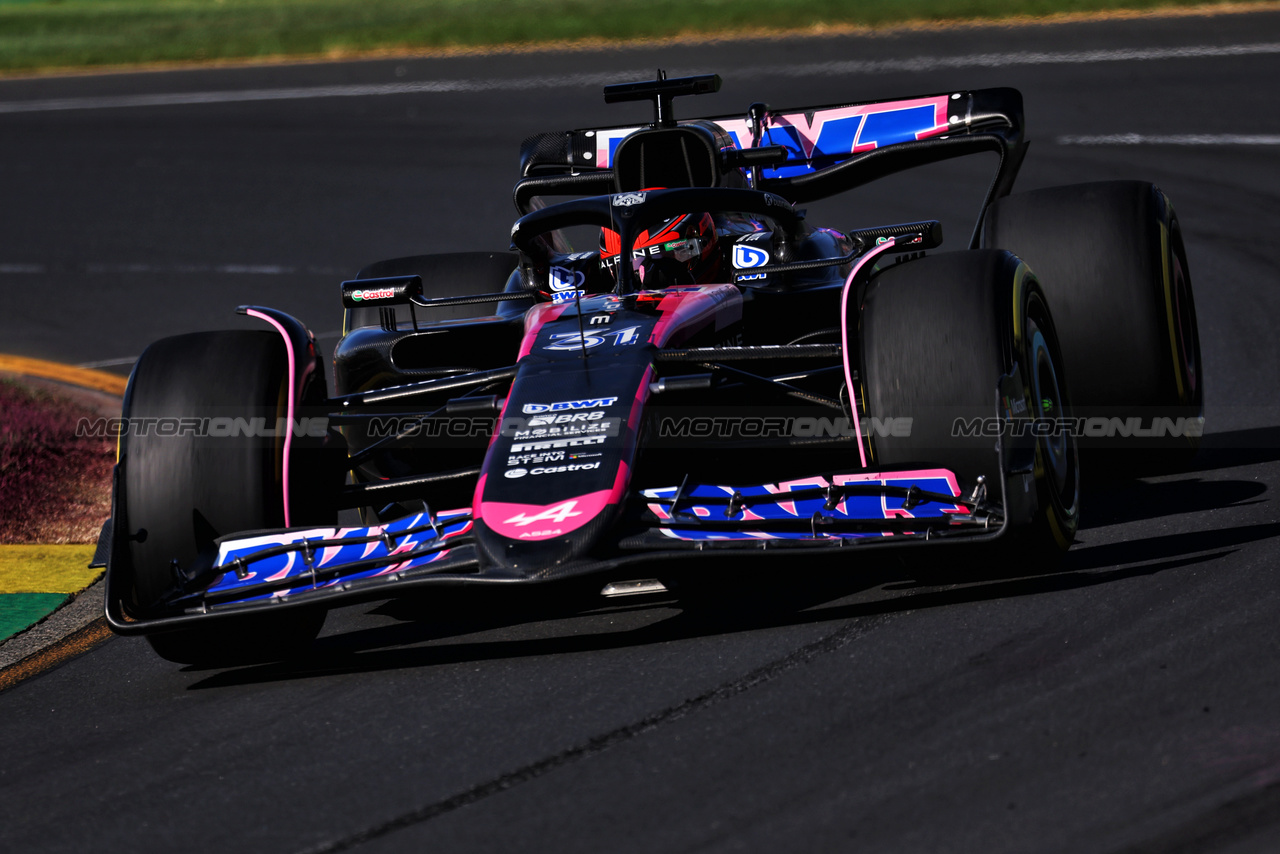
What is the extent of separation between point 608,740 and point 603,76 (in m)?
14.7

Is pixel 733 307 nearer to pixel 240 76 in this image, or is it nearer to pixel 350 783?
pixel 350 783

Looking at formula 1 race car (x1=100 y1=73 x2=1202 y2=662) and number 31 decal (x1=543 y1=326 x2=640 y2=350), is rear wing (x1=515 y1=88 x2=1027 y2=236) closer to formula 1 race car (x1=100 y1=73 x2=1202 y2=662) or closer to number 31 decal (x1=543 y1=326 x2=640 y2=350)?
formula 1 race car (x1=100 y1=73 x2=1202 y2=662)

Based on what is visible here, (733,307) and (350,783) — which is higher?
(733,307)

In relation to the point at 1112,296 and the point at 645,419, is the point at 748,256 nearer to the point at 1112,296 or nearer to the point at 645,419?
the point at 1112,296

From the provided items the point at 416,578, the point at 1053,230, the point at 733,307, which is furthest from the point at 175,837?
the point at 1053,230

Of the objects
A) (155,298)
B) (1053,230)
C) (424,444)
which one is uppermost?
(1053,230)

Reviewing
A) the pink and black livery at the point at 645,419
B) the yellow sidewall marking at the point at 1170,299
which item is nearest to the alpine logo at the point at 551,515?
the pink and black livery at the point at 645,419

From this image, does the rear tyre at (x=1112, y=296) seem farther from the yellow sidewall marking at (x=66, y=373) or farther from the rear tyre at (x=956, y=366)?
the yellow sidewall marking at (x=66, y=373)

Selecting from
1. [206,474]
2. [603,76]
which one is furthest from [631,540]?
[603,76]

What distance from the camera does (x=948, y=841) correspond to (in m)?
3.44

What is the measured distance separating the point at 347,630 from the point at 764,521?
69.7 inches

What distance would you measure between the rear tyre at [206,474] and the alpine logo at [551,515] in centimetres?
85

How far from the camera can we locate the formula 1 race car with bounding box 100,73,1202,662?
468 cm

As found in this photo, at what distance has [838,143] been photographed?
8180mm
